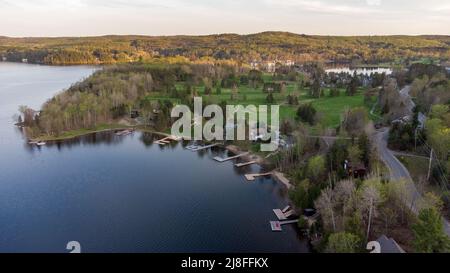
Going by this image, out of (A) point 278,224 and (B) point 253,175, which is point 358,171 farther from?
(B) point 253,175

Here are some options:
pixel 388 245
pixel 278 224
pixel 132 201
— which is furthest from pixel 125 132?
pixel 388 245

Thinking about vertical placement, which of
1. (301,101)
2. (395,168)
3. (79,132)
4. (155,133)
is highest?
(301,101)

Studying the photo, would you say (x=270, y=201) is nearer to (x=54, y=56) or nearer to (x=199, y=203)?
(x=199, y=203)

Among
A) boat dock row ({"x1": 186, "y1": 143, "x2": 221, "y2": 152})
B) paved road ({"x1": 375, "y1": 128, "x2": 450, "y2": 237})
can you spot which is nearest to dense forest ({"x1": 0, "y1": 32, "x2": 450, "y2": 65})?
boat dock row ({"x1": 186, "y1": 143, "x2": 221, "y2": 152})

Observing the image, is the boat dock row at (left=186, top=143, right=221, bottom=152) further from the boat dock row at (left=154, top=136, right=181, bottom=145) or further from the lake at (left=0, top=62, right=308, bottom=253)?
the boat dock row at (left=154, top=136, right=181, bottom=145)

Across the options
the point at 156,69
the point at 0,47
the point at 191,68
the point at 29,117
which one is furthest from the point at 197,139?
the point at 0,47

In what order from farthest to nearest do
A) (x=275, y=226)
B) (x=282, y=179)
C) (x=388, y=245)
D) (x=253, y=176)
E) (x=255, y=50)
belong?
(x=255, y=50)
(x=253, y=176)
(x=282, y=179)
(x=275, y=226)
(x=388, y=245)

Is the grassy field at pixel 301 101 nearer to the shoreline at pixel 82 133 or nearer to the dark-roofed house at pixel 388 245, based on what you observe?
the shoreline at pixel 82 133
